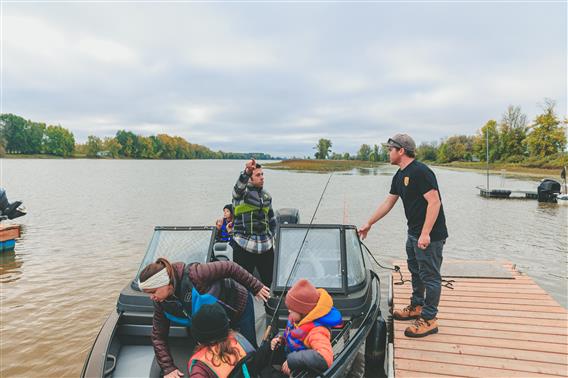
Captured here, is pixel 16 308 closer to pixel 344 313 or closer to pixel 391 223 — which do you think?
pixel 344 313

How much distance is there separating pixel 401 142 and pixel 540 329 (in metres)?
2.83

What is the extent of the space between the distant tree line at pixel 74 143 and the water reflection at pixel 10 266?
10401cm

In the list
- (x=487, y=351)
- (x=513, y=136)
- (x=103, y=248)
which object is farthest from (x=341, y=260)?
(x=513, y=136)

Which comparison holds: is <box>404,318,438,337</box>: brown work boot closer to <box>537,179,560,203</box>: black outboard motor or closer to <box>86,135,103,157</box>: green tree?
<box>537,179,560,203</box>: black outboard motor

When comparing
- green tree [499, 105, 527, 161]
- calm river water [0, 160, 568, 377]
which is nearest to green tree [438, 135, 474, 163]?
green tree [499, 105, 527, 161]

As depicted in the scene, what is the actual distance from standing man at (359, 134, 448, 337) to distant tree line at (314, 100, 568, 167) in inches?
783

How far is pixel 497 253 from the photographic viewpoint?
38.4 ft

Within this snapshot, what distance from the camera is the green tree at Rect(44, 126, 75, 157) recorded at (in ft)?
357

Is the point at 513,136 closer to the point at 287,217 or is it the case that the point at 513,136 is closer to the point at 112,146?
the point at 287,217

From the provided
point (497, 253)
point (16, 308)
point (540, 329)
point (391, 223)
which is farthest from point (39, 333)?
point (391, 223)

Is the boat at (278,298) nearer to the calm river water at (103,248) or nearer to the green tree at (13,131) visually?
the calm river water at (103,248)

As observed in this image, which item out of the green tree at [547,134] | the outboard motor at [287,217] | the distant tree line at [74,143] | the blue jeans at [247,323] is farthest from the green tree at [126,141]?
the blue jeans at [247,323]

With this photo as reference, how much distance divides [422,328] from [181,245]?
10.1 ft

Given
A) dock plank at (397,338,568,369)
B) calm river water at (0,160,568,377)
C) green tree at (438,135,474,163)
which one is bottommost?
calm river water at (0,160,568,377)
